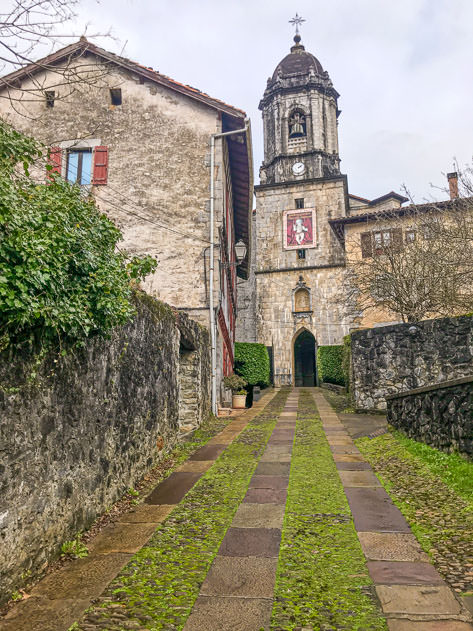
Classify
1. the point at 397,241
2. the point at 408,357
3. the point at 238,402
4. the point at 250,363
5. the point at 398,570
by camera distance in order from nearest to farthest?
the point at 398,570
the point at 408,357
the point at 238,402
the point at 397,241
the point at 250,363

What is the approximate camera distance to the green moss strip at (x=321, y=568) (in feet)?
8.29

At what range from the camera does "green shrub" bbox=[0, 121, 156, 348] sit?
2.74m

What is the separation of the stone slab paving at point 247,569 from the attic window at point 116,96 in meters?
10.8

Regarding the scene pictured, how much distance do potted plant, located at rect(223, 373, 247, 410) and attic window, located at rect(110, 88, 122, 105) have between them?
8.01 m

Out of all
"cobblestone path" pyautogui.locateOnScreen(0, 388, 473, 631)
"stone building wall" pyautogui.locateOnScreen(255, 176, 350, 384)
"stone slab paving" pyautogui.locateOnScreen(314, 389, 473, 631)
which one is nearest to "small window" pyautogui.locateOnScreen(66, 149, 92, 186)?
"cobblestone path" pyautogui.locateOnScreen(0, 388, 473, 631)

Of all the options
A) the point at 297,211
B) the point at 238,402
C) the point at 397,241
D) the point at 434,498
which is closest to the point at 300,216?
the point at 297,211

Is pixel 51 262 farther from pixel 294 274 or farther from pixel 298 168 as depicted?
pixel 298 168

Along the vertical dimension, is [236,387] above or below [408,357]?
below

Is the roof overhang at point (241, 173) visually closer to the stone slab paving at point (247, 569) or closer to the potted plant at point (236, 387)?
the potted plant at point (236, 387)

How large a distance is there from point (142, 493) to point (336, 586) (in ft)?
8.92

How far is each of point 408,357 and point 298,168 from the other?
24.9 meters

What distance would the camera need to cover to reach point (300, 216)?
31.0 metres

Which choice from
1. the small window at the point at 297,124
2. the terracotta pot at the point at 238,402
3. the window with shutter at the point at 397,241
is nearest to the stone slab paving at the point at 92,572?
the terracotta pot at the point at 238,402

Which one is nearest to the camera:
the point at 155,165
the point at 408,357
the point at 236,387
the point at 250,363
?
the point at 408,357
